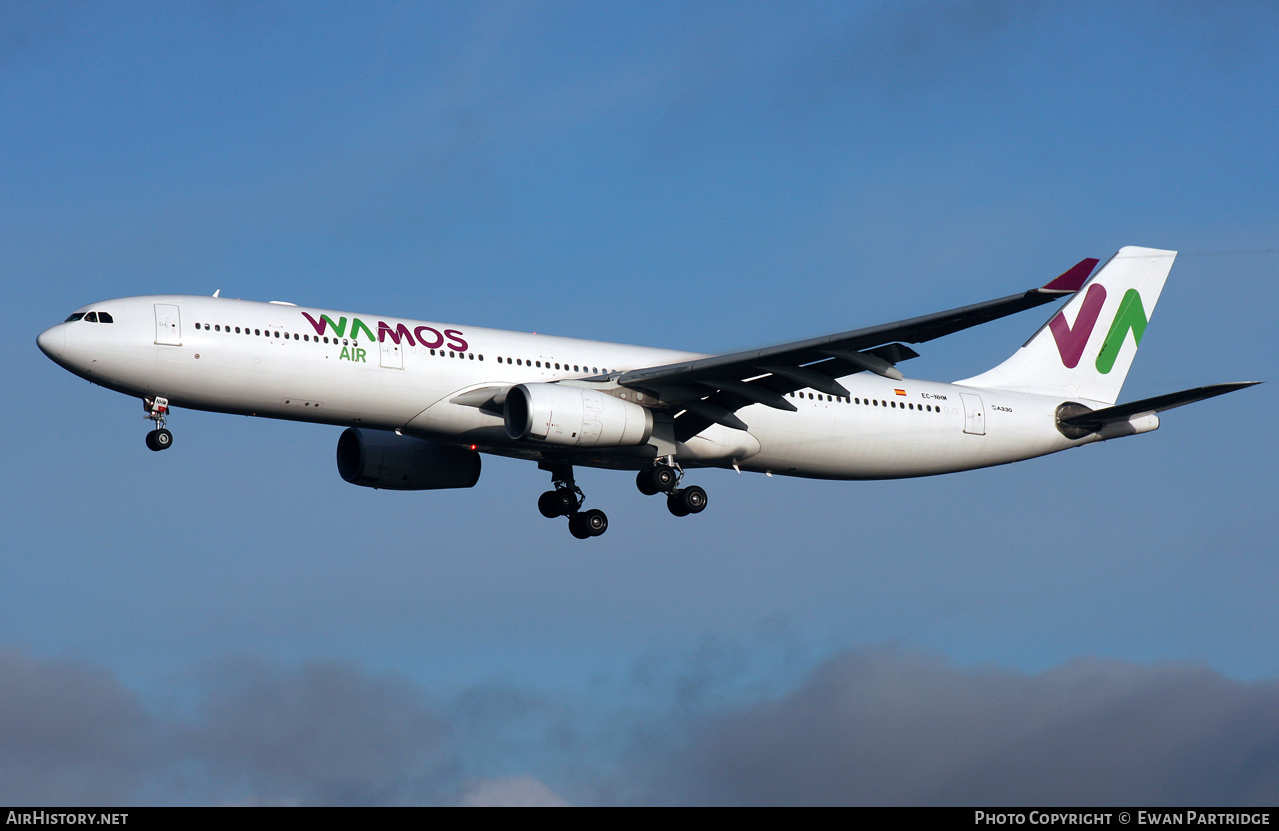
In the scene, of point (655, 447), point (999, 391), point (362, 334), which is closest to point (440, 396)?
point (362, 334)

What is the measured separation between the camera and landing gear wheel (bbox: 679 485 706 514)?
134ft

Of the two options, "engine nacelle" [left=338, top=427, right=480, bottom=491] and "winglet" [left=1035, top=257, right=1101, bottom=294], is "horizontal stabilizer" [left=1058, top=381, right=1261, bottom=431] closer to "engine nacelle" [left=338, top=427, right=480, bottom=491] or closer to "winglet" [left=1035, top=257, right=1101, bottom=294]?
"winglet" [left=1035, top=257, right=1101, bottom=294]

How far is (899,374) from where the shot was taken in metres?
35.6

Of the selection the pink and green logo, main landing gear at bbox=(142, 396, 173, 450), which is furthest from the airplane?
the pink and green logo

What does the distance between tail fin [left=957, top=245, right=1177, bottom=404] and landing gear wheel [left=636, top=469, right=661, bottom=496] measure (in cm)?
1130

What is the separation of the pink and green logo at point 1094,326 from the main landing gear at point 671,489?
44.5 ft

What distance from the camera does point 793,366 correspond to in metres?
37.4

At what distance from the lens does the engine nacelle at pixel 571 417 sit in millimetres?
36281

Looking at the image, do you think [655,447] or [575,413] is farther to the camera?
[655,447]

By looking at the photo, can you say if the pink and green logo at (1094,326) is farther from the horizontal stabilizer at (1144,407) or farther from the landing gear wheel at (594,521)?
the landing gear wheel at (594,521)

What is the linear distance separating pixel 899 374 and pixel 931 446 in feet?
27.2

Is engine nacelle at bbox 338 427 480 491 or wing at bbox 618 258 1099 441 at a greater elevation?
engine nacelle at bbox 338 427 480 491

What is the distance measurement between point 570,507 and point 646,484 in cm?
349

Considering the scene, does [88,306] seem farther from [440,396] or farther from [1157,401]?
[1157,401]
